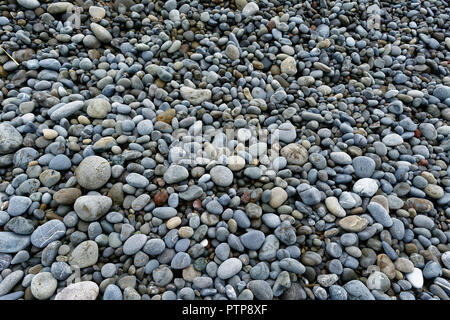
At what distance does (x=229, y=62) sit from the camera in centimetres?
224

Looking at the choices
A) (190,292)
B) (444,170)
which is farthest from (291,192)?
(444,170)

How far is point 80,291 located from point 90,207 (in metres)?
0.39

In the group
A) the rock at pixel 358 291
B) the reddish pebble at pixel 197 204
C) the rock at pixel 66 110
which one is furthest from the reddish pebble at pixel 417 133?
the rock at pixel 66 110

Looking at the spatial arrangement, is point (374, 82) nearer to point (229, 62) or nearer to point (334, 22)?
point (334, 22)

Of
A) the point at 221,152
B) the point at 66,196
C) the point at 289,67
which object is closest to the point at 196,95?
the point at 221,152

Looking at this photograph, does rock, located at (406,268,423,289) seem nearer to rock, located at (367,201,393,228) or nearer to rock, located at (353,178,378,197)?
rock, located at (367,201,393,228)

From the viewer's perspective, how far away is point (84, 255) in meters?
1.47

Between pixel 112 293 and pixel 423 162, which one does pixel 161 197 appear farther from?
pixel 423 162

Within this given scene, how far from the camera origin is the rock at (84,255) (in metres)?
1.46

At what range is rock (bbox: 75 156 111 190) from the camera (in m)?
1.65

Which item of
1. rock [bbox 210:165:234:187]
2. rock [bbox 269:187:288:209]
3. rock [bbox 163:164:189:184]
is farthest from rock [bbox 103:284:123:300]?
rock [bbox 269:187:288:209]

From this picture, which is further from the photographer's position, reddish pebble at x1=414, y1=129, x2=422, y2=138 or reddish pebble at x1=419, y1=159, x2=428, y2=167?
reddish pebble at x1=414, y1=129, x2=422, y2=138

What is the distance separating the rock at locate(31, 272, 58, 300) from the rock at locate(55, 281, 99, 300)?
0.04m

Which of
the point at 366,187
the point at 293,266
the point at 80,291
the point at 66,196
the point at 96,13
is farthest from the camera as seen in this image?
the point at 96,13
